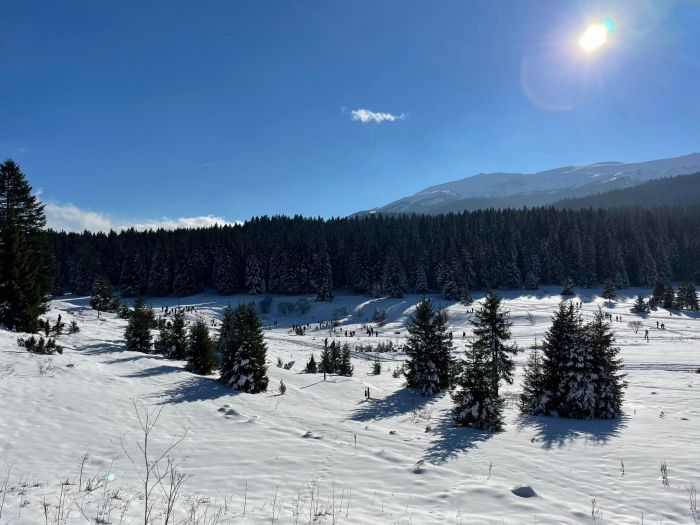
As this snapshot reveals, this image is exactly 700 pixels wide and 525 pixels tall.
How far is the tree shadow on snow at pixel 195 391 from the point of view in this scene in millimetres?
15773

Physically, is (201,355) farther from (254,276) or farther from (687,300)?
(687,300)

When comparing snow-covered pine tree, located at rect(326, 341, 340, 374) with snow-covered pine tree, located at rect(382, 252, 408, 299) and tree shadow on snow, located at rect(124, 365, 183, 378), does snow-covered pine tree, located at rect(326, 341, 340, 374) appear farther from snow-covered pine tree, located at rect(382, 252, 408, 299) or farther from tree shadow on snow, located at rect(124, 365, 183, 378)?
snow-covered pine tree, located at rect(382, 252, 408, 299)

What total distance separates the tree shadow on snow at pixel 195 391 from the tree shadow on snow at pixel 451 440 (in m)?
9.24

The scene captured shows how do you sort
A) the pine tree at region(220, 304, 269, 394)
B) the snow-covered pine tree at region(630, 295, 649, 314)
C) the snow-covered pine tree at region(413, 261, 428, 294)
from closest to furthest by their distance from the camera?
the pine tree at region(220, 304, 269, 394) < the snow-covered pine tree at region(630, 295, 649, 314) < the snow-covered pine tree at region(413, 261, 428, 294)

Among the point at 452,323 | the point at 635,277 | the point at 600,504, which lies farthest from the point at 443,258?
the point at 600,504

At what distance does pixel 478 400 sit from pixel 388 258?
67971 millimetres

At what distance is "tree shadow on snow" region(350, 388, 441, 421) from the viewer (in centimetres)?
1762

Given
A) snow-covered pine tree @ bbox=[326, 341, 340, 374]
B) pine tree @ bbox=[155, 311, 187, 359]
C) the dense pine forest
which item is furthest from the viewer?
the dense pine forest

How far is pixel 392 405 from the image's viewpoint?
20047 mm

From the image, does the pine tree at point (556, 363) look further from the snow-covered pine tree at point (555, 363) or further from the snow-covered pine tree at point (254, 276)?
the snow-covered pine tree at point (254, 276)

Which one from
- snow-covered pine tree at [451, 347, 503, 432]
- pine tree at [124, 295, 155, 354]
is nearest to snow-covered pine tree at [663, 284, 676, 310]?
snow-covered pine tree at [451, 347, 503, 432]

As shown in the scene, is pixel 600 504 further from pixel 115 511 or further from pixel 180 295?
pixel 180 295

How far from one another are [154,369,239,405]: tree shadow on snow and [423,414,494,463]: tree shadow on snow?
924 centimetres

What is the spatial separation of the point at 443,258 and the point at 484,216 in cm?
4221
